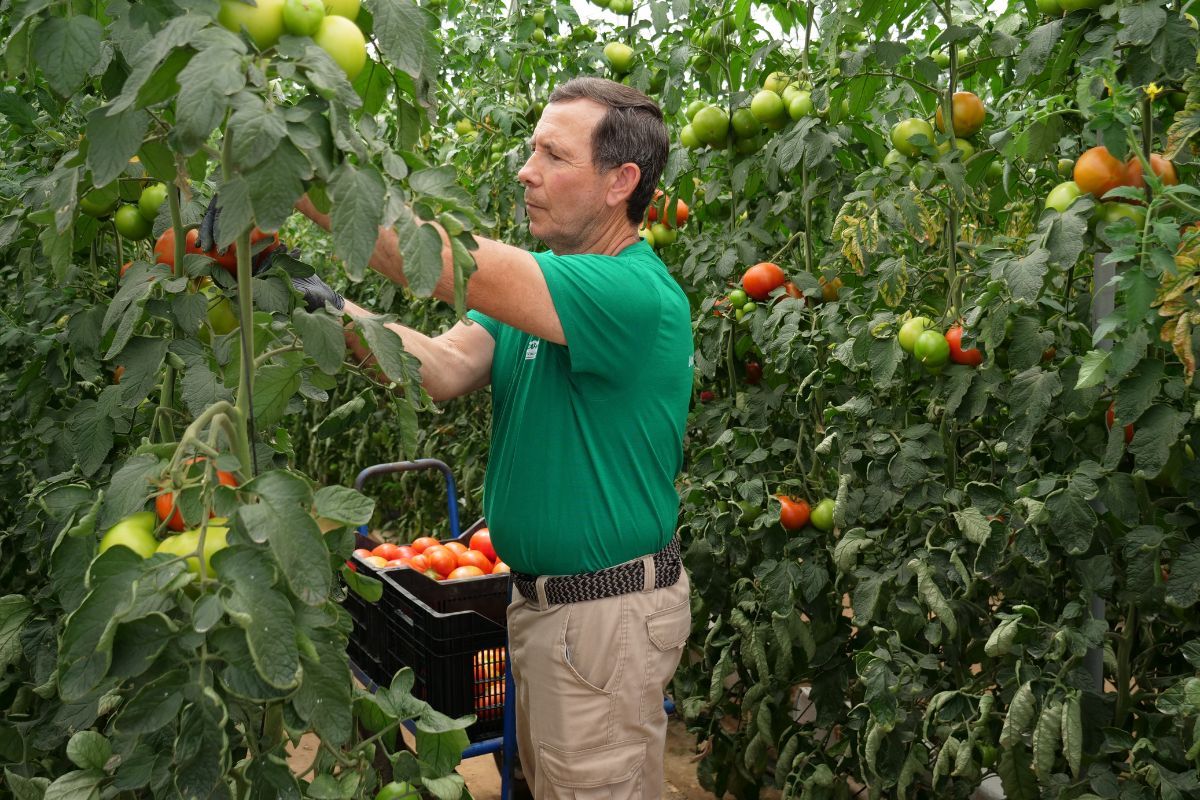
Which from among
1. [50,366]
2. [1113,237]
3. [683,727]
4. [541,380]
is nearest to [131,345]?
[50,366]

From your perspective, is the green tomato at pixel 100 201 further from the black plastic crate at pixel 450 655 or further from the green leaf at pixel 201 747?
the black plastic crate at pixel 450 655

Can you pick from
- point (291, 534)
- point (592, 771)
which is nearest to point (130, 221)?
point (291, 534)

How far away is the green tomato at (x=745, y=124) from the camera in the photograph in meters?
2.69

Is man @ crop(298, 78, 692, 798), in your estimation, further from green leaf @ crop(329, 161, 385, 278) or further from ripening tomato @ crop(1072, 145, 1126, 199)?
green leaf @ crop(329, 161, 385, 278)

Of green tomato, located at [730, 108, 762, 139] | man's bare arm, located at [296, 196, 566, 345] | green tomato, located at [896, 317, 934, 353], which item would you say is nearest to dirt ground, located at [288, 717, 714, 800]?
green tomato, located at [896, 317, 934, 353]

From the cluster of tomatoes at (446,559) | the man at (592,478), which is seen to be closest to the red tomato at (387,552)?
the cluster of tomatoes at (446,559)

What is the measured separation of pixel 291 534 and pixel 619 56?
263cm

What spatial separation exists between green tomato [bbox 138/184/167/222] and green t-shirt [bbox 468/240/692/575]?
2.29 feet

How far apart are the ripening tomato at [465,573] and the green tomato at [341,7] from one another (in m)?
2.08

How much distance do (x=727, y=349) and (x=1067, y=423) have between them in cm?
95

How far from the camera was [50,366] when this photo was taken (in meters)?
1.72

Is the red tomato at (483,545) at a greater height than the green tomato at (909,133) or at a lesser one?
lesser

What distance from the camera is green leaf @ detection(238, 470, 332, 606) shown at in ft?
2.68

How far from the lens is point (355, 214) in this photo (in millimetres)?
825
